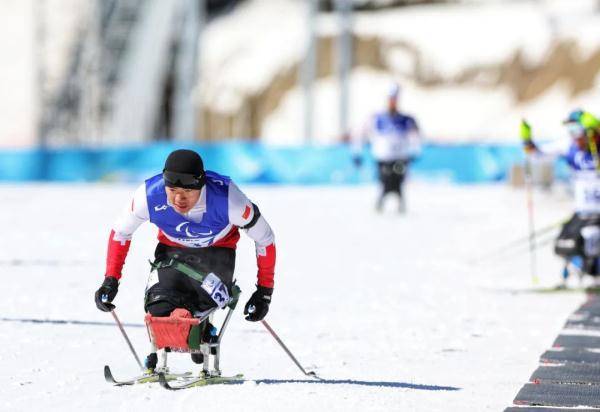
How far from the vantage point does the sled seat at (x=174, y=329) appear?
6.29 m

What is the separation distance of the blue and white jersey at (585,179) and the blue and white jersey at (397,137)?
28.1ft

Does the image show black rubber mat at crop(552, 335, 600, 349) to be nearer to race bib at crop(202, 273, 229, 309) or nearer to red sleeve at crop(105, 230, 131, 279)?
race bib at crop(202, 273, 229, 309)

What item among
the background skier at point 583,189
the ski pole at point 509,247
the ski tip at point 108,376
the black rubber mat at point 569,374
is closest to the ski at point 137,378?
the ski tip at point 108,376

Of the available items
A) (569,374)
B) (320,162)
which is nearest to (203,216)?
(569,374)

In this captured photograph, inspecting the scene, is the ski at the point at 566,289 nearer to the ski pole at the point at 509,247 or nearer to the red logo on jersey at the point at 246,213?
the ski pole at the point at 509,247

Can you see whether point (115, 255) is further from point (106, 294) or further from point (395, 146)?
point (395, 146)

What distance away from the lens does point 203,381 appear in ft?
21.6

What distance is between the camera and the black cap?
6.16 m

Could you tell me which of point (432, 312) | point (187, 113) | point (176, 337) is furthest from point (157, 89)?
point (176, 337)

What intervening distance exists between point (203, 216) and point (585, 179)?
618 cm

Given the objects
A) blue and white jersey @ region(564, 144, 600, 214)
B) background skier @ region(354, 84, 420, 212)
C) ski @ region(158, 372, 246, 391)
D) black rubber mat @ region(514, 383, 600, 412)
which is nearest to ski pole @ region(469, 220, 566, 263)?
blue and white jersey @ region(564, 144, 600, 214)

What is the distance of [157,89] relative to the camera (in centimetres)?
4781

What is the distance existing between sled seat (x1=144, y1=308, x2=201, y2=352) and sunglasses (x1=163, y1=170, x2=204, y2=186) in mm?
651

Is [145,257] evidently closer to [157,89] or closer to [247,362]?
[247,362]
